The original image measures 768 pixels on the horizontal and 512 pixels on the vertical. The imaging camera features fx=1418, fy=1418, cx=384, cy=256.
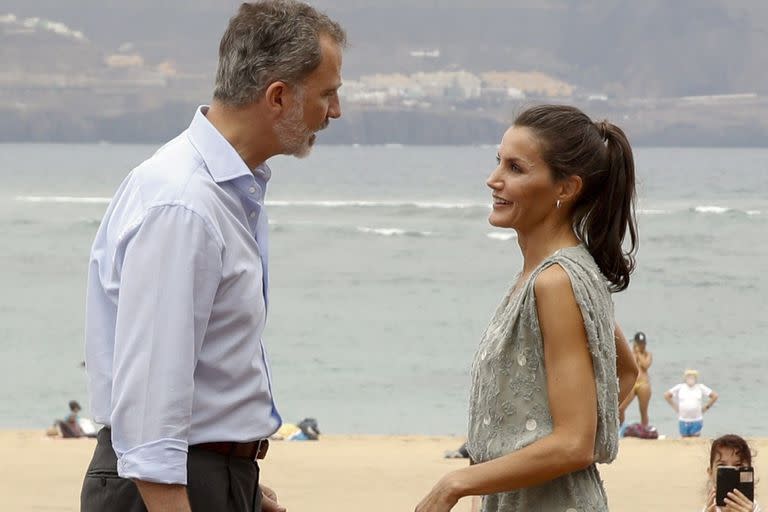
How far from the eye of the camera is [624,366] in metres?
→ 2.89

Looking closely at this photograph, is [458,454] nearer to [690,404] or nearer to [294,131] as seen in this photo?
[690,404]

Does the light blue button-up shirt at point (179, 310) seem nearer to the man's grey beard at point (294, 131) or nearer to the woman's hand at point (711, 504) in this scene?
the man's grey beard at point (294, 131)

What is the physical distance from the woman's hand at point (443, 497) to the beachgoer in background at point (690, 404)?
1345 centimetres

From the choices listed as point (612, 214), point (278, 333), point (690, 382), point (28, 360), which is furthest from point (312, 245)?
point (612, 214)

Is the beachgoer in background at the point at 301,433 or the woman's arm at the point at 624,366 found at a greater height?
the woman's arm at the point at 624,366

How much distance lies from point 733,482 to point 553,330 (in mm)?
2155

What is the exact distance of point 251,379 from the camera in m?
2.57

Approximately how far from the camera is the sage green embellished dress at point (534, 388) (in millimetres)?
2537

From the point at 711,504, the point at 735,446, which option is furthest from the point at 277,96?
the point at 735,446

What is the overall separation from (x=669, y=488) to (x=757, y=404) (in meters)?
10.5

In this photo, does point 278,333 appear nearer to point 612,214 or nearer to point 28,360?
point 28,360

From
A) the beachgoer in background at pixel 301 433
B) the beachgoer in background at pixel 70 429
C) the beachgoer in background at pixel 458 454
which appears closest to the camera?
the beachgoer in background at pixel 458 454

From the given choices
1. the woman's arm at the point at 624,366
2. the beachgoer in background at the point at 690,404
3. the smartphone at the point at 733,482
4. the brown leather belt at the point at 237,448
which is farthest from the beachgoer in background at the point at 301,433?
the brown leather belt at the point at 237,448

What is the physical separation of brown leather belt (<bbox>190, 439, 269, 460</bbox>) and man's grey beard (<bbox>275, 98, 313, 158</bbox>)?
55 cm
